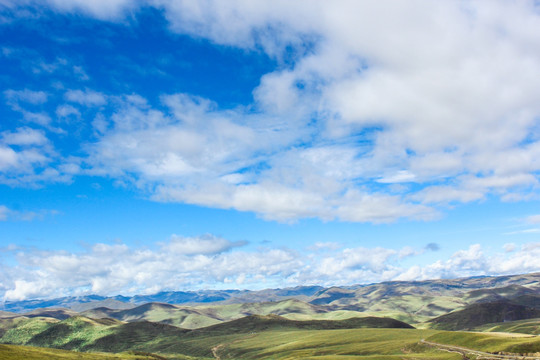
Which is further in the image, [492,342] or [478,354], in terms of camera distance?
[492,342]

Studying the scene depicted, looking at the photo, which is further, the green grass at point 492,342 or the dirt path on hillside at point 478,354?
the green grass at point 492,342

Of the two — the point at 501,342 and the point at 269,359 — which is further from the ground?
the point at 501,342

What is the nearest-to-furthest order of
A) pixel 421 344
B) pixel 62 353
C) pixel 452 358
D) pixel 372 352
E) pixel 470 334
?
pixel 452 358, pixel 62 353, pixel 470 334, pixel 421 344, pixel 372 352

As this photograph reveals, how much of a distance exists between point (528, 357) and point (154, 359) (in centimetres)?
13169

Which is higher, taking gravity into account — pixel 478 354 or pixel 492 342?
pixel 492 342

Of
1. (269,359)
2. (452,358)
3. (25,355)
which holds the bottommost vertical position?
(269,359)

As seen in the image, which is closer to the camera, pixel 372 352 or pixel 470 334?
pixel 470 334

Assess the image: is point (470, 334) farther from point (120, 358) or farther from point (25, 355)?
point (25, 355)

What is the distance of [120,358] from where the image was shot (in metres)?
138

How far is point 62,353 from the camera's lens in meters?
128

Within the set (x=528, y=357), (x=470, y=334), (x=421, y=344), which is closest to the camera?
(x=528, y=357)

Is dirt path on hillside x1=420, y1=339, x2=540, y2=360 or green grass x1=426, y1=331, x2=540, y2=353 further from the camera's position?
green grass x1=426, y1=331, x2=540, y2=353

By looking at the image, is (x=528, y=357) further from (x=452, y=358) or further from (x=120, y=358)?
(x=120, y=358)

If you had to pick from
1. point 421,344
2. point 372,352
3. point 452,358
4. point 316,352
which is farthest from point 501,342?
point 316,352
